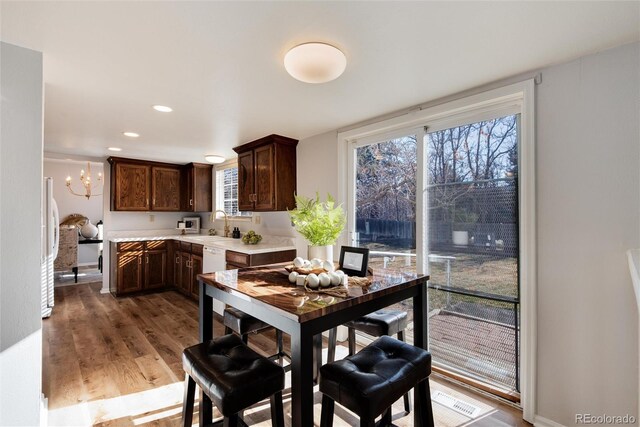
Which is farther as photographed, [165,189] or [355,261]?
[165,189]

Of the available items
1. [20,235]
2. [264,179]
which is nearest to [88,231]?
[264,179]

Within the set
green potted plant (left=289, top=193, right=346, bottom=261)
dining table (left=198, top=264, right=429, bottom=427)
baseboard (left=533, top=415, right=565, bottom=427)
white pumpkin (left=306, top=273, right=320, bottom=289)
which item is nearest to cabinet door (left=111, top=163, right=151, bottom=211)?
dining table (left=198, top=264, right=429, bottom=427)

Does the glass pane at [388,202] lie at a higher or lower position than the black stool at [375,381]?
higher

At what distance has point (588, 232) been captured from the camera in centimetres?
169

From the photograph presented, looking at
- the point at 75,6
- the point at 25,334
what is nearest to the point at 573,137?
the point at 75,6

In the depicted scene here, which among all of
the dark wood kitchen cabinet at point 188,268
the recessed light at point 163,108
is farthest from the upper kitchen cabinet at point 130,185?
the recessed light at point 163,108

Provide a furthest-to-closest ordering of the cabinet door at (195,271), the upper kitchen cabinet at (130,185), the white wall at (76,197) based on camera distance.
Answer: the white wall at (76,197)
the upper kitchen cabinet at (130,185)
the cabinet door at (195,271)

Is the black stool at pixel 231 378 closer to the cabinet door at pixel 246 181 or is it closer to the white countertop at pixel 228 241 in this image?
the white countertop at pixel 228 241

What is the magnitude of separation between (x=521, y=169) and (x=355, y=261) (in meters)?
1.23

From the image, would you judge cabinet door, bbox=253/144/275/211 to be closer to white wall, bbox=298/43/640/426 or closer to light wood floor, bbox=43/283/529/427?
light wood floor, bbox=43/283/529/427

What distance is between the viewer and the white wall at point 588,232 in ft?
5.17

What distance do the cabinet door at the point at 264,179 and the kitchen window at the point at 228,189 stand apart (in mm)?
1162

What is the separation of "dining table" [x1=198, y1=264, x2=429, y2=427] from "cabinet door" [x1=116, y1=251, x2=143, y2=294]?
361cm

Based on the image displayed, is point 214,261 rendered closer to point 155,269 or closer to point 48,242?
point 155,269
